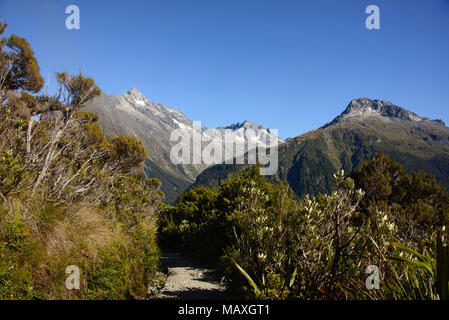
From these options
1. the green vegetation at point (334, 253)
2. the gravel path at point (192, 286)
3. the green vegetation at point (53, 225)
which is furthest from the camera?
the gravel path at point (192, 286)

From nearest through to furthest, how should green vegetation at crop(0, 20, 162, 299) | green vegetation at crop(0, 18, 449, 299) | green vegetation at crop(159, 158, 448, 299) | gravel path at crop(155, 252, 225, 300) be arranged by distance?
green vegetation at crop(159, 158, 448, 299)
green vegetation at crop(0, 18, 449, 299)
green vegetation at crop(0, 20, 162, 299)
gravel path at crop(155, 252, 225, 300)

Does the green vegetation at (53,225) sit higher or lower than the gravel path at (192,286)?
higher

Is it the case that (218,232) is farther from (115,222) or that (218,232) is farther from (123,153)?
(123,153)

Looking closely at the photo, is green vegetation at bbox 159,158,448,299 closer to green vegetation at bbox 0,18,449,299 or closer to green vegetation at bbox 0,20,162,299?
green vegetation at bbox 0,18,449,299

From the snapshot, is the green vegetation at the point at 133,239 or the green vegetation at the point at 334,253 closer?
the green vegetation at the point at 334,253

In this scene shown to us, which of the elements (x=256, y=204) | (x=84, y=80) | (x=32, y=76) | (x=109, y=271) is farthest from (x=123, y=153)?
(x=256, y=204)

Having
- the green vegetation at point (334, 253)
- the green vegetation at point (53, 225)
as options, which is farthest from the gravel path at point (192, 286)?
the green vegetation at point (334, 253)

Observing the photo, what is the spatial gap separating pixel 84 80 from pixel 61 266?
6521 mm

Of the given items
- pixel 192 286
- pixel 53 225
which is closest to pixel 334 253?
pixel 53 225

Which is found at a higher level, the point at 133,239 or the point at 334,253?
the point at 334,253

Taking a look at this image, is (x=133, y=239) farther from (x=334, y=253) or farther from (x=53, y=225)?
(x=334, y=253)

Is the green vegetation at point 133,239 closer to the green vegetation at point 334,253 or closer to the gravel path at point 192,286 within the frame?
the green vegetation at point 334,253

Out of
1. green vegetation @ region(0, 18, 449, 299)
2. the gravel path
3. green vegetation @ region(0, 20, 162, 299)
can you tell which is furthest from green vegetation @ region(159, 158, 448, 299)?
green vegetation @ region(0, 20, 162, 299)

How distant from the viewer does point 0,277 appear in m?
4.43
